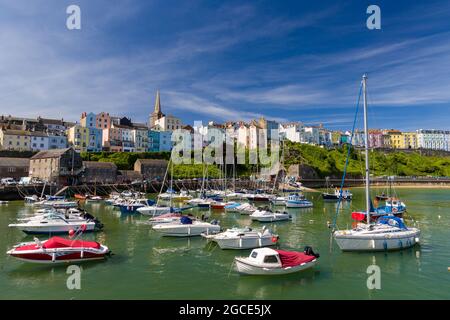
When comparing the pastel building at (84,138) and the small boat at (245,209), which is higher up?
the pastel building at (84,138)

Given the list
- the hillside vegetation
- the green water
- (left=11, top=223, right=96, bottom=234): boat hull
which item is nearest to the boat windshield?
the green water

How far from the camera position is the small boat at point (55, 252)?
19.9 meters

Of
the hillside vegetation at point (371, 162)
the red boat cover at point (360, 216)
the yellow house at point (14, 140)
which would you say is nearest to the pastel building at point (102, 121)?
the yellow house at point (14, 140)

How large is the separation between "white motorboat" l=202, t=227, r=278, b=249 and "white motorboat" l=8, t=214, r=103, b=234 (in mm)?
13535

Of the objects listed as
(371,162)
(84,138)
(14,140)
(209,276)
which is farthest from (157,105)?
(209,276)

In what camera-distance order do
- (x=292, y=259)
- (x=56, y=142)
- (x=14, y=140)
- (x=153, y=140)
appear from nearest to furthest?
(x=292, y=259), (x=14, y=140), (x=56, y=142), (x=153, y=140)

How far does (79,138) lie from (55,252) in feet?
331

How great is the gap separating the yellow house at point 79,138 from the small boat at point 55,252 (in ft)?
321

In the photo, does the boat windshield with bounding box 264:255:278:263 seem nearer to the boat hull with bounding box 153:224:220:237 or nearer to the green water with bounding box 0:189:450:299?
the green water with bounding box 0:189:450:299

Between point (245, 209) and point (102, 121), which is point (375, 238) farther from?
point (102, 121)

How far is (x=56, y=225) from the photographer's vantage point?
3077 cm

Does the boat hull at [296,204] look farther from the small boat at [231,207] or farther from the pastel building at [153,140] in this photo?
the pastel building at [153,140]
